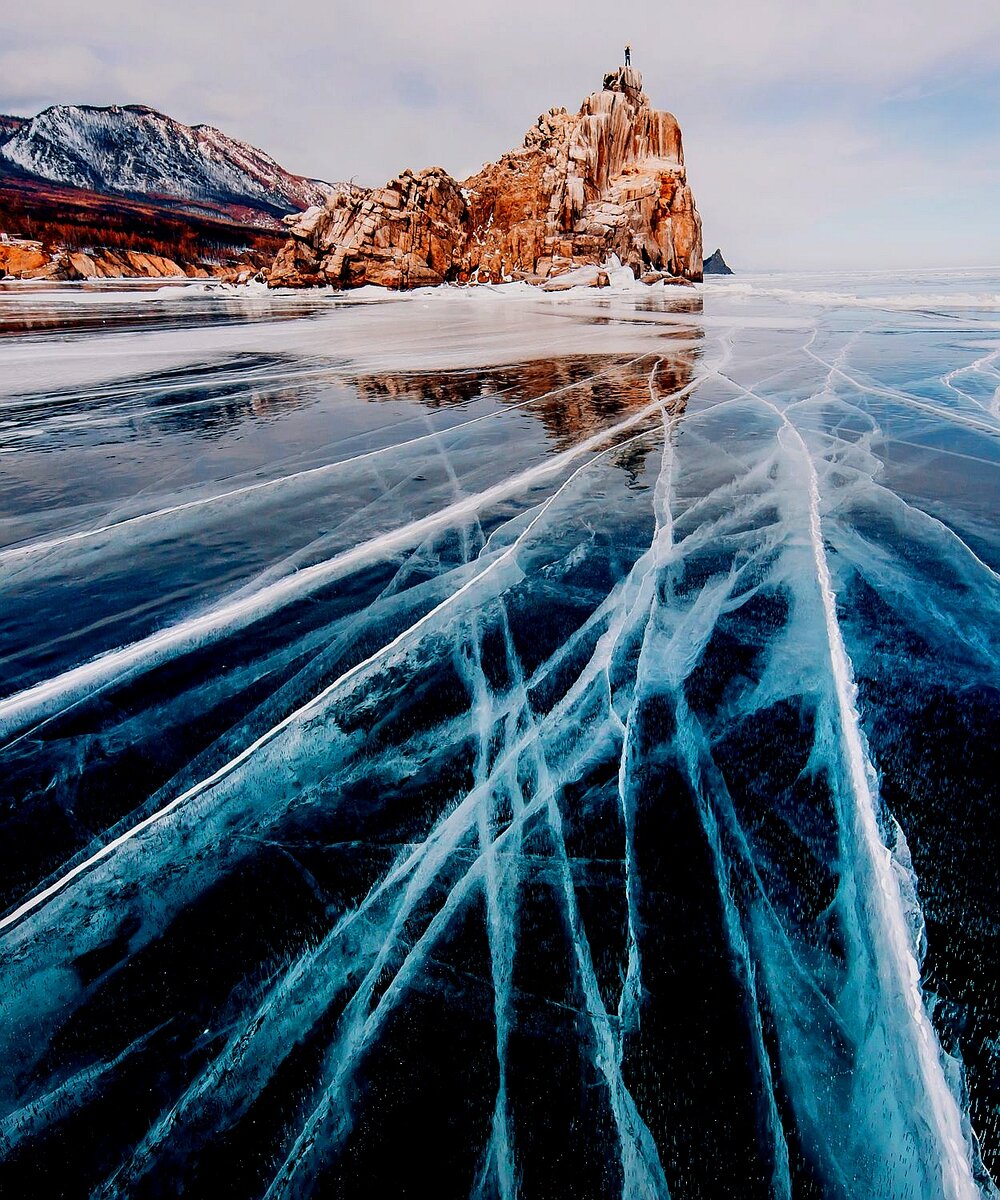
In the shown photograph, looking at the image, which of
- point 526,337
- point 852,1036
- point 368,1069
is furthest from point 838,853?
point 526,337

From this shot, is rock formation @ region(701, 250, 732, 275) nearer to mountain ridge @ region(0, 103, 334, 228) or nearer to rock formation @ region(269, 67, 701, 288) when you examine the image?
rock formation @ region(269, 67, 701, 288)

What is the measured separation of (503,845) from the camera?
154 centimetres

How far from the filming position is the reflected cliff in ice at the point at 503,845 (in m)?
1.04

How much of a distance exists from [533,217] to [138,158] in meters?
171

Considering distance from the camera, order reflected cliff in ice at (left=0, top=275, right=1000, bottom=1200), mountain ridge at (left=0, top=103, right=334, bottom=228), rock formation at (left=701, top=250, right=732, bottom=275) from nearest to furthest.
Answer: reflected cliff in ice at (left=0, top=275, right=1000, bottom=1200)
rock formation at (left=701, top=250, right=732, bottom=275)
mountain ridge at (left=0, top=103, right=334, bottom=228)

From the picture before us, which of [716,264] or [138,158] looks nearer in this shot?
[716,264]

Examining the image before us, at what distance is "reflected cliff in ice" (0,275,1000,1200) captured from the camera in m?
1.04

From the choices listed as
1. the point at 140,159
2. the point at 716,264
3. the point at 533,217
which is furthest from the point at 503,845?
the point at 140,159

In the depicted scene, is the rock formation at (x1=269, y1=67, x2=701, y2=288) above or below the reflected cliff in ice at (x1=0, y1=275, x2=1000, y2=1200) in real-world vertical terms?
above

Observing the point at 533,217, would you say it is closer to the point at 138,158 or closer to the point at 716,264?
the point at 716,264

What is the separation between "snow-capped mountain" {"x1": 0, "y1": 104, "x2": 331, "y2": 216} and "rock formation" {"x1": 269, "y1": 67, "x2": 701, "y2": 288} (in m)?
132

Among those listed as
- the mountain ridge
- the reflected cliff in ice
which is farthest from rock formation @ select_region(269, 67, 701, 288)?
the mountain ridge

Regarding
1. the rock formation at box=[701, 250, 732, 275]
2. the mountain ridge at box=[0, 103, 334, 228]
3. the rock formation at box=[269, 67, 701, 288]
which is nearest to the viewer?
the rock formation at box=[269, 67, 701, 288]

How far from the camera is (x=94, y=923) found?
1.38 meters
